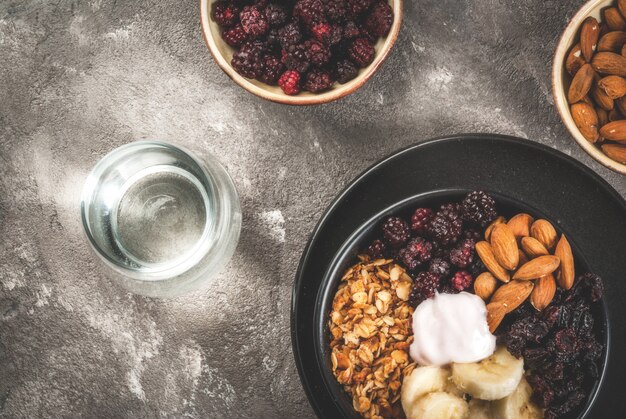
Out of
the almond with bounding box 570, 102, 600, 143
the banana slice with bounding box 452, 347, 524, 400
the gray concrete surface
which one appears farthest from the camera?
the gray concrete surface

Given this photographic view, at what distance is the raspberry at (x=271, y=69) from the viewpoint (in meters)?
0.90

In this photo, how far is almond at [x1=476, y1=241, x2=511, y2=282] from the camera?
34.0 inches

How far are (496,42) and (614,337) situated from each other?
2.06 feet

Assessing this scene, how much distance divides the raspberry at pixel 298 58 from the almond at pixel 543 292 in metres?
0.55

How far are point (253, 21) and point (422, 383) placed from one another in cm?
69

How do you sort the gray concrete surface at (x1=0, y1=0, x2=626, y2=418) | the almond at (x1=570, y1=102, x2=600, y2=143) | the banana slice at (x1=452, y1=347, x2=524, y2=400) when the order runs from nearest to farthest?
the banana slice at (x1=452, y1=347, x2=524, y2=400), the almond at (x1=570, y1=102, x2=600, y2=143), the gray concrete surface at (x1=0, y1=0, x2=626, y2=418)

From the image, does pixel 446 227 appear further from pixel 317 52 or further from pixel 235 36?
pixel 235 36

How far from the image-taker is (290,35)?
2.89ft

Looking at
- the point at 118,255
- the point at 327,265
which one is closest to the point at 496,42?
the point at 327,265

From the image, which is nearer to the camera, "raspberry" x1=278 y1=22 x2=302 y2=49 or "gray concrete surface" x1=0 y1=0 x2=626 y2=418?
"raspberry" x1=278 y1=22 x2=302 y2=49

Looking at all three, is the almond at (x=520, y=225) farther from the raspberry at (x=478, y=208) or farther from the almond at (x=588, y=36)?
the almond at (x=588, y=36)

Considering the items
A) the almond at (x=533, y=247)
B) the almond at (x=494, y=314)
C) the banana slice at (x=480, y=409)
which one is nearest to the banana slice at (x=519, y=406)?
the banana slice at (x=480, y=409)

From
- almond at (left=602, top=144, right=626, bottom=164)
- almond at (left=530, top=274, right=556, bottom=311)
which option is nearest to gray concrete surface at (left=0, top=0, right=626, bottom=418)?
almond at (left=602, top=144, right=626, bottom=164)

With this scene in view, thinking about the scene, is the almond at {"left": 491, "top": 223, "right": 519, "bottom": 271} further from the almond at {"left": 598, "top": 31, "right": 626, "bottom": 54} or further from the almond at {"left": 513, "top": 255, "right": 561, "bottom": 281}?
the almond at {"left": 598, "top": 31, "right": 626, "bottom": 54}
